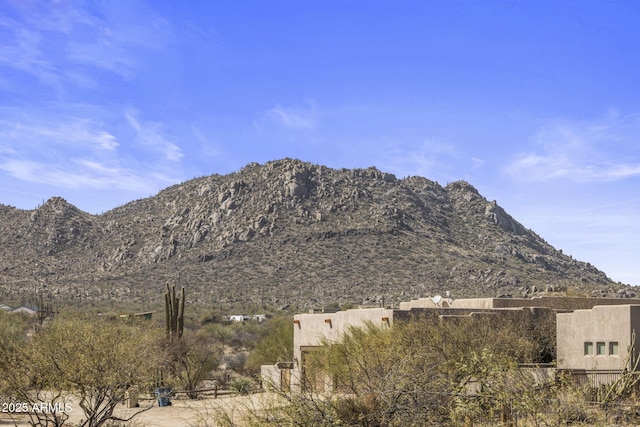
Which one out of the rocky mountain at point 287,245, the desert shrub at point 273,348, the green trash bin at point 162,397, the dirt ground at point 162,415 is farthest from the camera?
the rocky mountain at point 287,245

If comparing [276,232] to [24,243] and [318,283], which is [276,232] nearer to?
[318,283]

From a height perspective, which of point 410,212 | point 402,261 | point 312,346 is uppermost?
point 410,212

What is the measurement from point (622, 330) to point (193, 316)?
4868cm

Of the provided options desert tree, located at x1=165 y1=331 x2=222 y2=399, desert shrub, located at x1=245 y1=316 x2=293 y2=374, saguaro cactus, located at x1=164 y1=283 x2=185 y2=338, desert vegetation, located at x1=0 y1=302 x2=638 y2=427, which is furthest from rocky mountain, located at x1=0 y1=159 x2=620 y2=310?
desert vegetation, located at x1=0 y1=302 x2=638 y2=427

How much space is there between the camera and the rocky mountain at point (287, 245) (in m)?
79.4

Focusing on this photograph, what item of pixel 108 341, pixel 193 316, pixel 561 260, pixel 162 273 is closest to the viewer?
pixel 108 341

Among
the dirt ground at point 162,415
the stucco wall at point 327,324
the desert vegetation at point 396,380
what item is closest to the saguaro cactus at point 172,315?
the desert vegetation at point 396,380

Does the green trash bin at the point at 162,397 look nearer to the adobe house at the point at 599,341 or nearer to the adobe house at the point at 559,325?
the adobe house at the point at 559,325

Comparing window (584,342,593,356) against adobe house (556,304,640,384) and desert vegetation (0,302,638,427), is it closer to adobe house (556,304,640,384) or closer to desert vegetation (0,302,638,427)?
adobe house (556,304,640,384)

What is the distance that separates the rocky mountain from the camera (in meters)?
79.4

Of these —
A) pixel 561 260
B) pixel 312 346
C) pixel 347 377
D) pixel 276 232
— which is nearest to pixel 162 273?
pixel 276 232

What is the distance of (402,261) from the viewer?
273ft

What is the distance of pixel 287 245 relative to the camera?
88.7 metres

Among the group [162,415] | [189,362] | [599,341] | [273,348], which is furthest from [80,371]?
[273,348]
